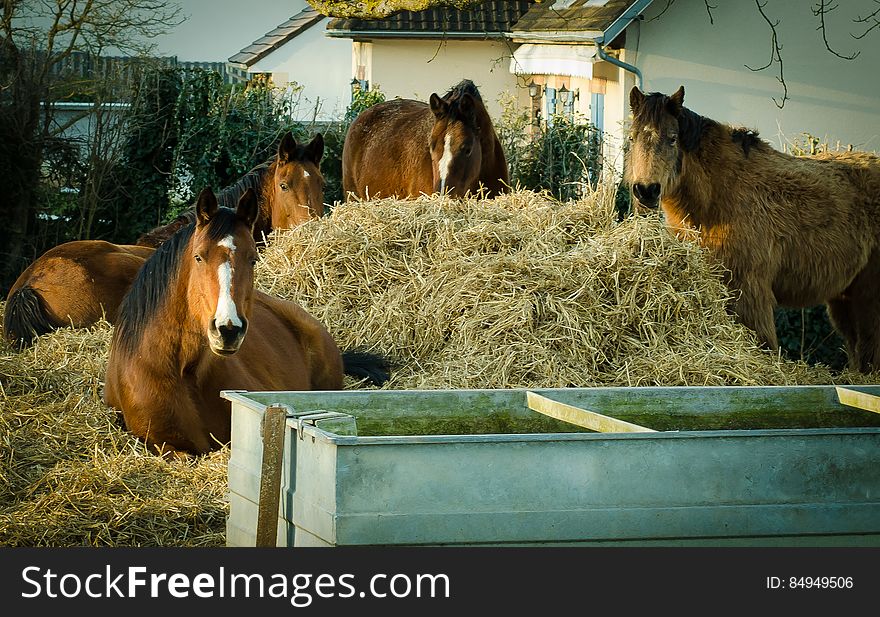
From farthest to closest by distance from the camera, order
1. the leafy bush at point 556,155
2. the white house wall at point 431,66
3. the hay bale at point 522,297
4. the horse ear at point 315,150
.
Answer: the white house wall at point 431,66
the leafy bush at point 556,155
the horse ear at point 315,150
the hay bale at point 522,297

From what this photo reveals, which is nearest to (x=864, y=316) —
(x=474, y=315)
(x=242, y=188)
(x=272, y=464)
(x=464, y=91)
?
(x=474, y=315)

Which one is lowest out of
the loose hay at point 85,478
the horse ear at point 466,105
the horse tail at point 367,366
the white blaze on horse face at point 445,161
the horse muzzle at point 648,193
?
the loose hay at point 85,478

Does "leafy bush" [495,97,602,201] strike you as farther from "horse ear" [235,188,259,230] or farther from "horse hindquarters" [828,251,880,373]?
"horse ear" [235,188,259,230]

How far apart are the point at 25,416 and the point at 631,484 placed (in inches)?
140

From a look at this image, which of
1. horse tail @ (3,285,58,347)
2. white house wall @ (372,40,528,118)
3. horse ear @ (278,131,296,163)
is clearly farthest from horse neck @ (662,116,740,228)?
white house wall @ (372,40,528,118)

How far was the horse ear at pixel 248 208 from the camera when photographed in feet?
15.2

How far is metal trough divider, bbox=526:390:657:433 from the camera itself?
337 cm

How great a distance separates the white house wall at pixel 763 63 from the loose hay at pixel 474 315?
15.2ft

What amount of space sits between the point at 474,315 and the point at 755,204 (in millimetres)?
1855

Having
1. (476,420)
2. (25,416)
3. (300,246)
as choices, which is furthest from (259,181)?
(476,420)

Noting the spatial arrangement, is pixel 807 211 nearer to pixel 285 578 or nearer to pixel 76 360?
pixel 76 360

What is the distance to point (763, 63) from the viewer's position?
38.2 feet

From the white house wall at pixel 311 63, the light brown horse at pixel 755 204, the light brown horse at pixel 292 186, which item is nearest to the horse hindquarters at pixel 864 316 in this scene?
the light brown horse at pixel 755 204

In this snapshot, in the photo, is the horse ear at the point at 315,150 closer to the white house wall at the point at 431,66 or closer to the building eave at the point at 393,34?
the building eave at the point at 393,34
